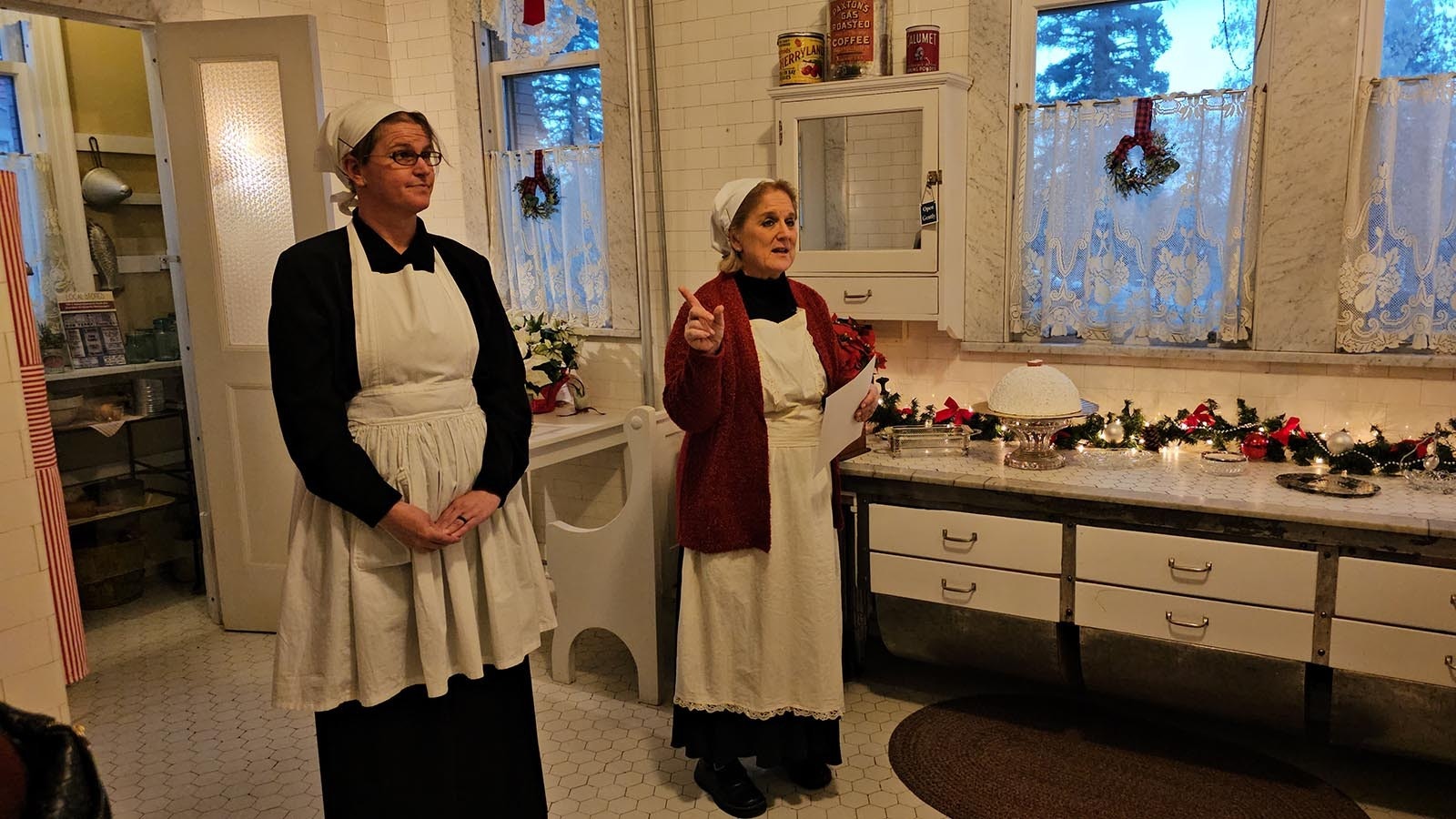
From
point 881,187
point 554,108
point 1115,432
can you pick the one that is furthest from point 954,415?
point 554,108

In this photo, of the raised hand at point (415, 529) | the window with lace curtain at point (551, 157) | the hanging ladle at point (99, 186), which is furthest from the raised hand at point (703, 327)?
the hanging ladle at point (99, 186)

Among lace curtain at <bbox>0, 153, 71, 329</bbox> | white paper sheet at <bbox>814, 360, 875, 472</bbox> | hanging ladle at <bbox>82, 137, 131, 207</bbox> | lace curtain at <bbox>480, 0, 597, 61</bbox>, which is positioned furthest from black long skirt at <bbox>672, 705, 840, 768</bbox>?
hanging ladle at <bbox>82, 137, 131, 207</bbox>

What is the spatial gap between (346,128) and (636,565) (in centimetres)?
176

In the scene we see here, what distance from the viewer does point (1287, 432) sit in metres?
3.02

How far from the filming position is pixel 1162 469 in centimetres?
297

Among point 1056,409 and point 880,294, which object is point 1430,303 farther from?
point 880,294

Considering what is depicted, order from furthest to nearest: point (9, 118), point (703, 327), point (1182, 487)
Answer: point (9, 118) < point (1182, 487) < point (703, 327)

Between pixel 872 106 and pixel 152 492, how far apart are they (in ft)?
12.4

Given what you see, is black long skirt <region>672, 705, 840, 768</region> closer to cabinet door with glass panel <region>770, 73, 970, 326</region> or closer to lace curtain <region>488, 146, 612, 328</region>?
cabinet door with glass panel <region>770, 73, 970, 326</region>

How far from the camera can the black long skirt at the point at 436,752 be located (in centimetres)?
205

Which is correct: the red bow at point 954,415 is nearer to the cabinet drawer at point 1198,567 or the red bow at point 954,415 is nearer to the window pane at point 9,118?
the cabinet drawer at point 1198,567

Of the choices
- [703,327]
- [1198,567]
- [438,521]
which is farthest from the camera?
[1198,567]

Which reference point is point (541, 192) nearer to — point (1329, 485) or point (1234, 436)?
point (1234, 436)

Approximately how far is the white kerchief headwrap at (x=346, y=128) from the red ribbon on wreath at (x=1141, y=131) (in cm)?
223
